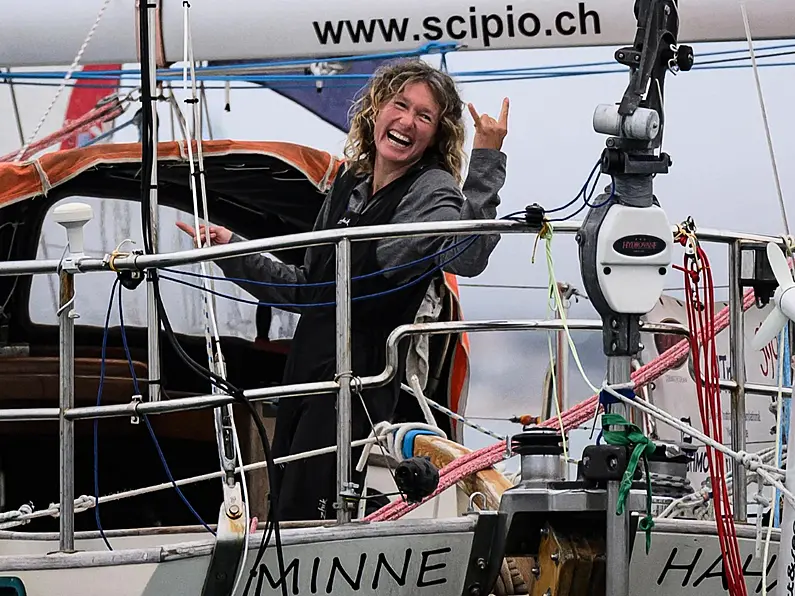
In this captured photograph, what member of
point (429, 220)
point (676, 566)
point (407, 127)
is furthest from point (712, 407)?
point (407, 127)

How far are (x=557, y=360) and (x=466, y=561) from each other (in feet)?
11.4

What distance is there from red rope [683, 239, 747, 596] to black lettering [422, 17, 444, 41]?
1.81m

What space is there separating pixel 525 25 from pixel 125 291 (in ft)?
6.40

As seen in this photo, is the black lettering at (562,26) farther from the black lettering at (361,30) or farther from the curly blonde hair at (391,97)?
the black lettering at (361,30)

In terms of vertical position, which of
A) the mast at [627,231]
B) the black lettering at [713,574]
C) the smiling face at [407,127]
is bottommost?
the black lettering at [713,574]

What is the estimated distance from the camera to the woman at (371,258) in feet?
15.4

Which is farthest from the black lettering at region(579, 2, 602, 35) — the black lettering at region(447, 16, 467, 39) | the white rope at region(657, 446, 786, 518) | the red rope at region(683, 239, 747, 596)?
the red rope at region(683, 239, 747, 596)

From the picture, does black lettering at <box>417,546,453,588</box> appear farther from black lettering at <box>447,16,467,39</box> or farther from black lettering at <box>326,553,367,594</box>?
black lettering at <box>447,16,467,39</box>

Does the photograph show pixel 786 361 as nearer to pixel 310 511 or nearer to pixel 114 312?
pixel 310 511

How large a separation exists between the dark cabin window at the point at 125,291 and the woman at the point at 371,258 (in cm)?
87

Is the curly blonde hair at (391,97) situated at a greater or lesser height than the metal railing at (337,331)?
greater

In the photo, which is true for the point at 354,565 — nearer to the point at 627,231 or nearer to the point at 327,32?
the point at 627,231

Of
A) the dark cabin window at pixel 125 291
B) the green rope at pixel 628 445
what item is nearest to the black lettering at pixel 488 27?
the dark cabin window at pixel 125 291

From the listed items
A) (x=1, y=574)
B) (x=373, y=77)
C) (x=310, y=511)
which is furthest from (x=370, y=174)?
(x=1, y=574)
